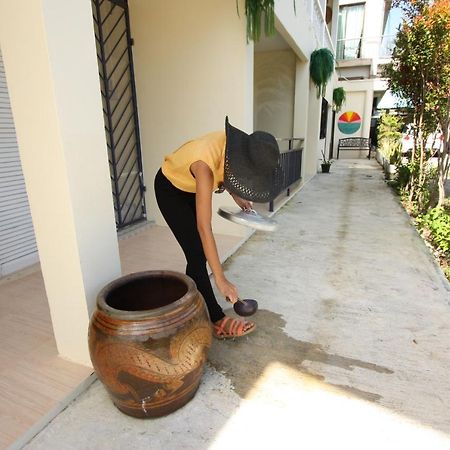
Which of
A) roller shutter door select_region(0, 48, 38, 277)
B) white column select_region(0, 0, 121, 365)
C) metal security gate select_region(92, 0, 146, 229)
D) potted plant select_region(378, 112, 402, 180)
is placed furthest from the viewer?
potted plant select_region(378, 112, 402, 180)

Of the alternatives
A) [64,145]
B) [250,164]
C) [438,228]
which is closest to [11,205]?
[64,145]

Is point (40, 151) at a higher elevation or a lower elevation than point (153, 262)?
higher

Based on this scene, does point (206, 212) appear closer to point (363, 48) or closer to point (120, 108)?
point (120, 108)

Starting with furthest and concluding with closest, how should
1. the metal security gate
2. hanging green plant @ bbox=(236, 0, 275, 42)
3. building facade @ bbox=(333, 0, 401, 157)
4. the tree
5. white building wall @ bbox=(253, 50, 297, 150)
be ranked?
building facade @ bbox=(333, 0, 401, 157), white building wall @ bbox=(253, 50, 297, 150), the tree, the metal security gate, hanging green plant @ bbox=(236, 0, 275, 42)

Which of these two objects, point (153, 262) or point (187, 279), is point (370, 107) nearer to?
point (153, 262)

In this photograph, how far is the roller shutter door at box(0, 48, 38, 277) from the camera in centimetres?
268

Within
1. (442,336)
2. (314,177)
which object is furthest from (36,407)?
(314,177)

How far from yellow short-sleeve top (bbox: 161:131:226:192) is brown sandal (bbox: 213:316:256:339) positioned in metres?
0.83

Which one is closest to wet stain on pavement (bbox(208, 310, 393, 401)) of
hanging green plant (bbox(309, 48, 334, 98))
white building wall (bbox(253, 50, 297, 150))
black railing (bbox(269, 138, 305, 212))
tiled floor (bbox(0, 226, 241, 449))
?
tiled floor (bbox(0, 226, 241, 449))

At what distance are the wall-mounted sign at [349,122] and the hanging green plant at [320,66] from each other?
747 centimetres

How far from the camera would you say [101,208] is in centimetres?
162

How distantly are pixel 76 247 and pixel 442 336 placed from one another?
2.16 metres

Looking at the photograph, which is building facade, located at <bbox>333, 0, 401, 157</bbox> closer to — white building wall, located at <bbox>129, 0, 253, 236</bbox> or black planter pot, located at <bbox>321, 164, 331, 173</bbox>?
black planter pot, located at <bbox>321, 164, 331, 173</bbox>

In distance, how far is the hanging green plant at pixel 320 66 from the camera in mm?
6730
